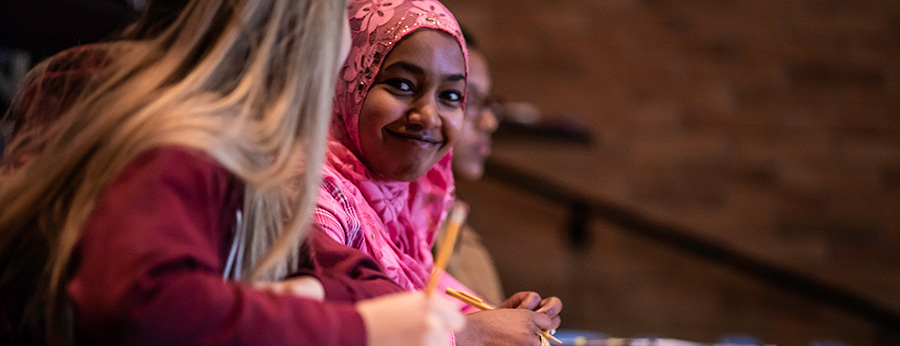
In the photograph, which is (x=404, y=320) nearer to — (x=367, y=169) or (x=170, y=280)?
(x=170, y=280)

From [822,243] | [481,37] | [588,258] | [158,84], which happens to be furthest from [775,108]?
[158,84]

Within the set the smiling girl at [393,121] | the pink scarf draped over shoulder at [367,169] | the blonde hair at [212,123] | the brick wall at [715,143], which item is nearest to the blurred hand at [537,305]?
the smiling girl at [393,121]

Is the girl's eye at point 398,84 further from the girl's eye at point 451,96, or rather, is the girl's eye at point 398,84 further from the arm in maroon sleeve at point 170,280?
the arm in maroon sleeve at point 170,280

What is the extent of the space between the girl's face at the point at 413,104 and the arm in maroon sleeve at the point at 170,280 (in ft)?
1.29

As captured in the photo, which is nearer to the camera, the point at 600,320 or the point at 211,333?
the point at 211,333

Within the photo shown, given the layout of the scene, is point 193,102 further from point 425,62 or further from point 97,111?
point 425,62

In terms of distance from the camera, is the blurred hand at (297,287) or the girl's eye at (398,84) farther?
the girl's eye at (398,84)

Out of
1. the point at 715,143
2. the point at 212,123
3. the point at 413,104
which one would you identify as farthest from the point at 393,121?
the point at 715,143

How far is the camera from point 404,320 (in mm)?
668

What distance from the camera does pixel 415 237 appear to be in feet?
3.72

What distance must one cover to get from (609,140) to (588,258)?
1.51 ft

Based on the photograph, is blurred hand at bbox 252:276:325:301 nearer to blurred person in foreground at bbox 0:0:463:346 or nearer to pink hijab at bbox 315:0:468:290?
blurred person in foreground at bbox 0:0:463:346

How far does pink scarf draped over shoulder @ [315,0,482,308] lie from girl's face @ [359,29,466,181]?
0.06ft

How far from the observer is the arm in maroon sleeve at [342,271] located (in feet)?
2.55
